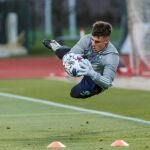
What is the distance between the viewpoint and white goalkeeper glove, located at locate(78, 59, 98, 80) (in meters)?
11.5

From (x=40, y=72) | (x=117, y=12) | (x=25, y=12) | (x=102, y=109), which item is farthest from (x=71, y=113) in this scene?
(x=117, y=12)

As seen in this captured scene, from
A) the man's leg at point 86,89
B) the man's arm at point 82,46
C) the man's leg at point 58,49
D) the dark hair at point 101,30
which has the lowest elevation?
the man's leg at point 86,89

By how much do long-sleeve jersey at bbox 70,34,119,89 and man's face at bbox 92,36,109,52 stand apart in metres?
0.06

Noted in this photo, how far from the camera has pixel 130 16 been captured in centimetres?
2525

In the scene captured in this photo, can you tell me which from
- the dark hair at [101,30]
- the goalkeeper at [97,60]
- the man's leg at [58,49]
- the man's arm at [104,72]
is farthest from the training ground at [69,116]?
the dark hair at [101,30]

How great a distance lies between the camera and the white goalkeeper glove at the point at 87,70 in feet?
37.9

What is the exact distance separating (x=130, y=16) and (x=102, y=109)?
9257mm

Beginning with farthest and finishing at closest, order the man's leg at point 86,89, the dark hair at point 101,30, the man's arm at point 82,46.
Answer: the man's leg at point 86,89, the man's arm at point 82,46, the dark hair at point 101,30

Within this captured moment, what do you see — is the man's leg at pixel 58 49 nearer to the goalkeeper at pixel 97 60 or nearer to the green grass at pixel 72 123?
the goalkeeper at pixel 97 60

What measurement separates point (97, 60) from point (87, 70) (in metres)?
0.68

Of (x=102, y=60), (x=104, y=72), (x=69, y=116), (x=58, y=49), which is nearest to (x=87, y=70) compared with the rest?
(x=104, y=72)

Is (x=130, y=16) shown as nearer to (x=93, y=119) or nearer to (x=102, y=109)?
(x=102, y=109)

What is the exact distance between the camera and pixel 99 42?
12039 millimetres

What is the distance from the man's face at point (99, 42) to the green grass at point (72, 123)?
4.19 ft
